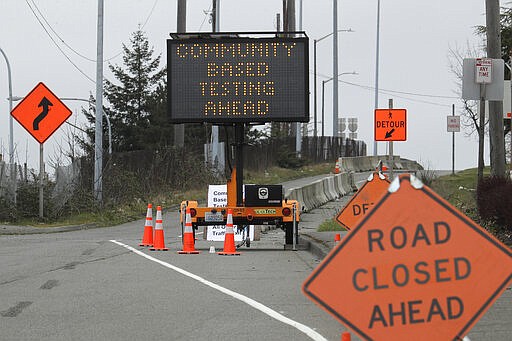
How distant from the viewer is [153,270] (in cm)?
1449

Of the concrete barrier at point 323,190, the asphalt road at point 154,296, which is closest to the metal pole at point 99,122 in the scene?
the concrete barrier at point 323,190

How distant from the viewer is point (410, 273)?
6.28 m

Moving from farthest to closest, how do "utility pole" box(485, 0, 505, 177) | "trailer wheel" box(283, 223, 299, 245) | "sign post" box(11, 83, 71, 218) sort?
"sign post" box(11, 83, 71, 218), "trailer wheel" box(283, 223, 299, 245), "utility pole" box(485, 0, 505, 177)

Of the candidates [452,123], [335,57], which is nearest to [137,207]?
[452,123]

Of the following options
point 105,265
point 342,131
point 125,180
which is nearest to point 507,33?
point 125,180

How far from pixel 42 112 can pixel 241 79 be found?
32.1ft

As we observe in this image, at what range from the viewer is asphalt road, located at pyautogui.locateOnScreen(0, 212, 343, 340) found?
923cm

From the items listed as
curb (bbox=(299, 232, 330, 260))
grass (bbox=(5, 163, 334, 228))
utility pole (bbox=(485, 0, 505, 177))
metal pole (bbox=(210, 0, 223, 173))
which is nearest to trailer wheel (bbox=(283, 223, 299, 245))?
curb (bbox=(299, 232, 330, 260))

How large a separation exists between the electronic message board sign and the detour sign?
38.5 ft

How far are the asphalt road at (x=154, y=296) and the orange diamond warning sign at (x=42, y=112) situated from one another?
7.73 m

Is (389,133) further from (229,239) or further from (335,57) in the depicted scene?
(335,57)

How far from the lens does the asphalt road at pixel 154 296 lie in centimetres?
923

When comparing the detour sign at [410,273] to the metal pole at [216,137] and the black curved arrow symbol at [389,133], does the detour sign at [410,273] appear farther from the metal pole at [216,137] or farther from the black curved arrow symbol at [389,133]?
the metal pole at [216,137]

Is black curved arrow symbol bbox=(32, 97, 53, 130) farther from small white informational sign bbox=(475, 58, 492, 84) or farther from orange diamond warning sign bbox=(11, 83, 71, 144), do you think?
A: small white informational sign bbox=(475, 58, 492, 84)
